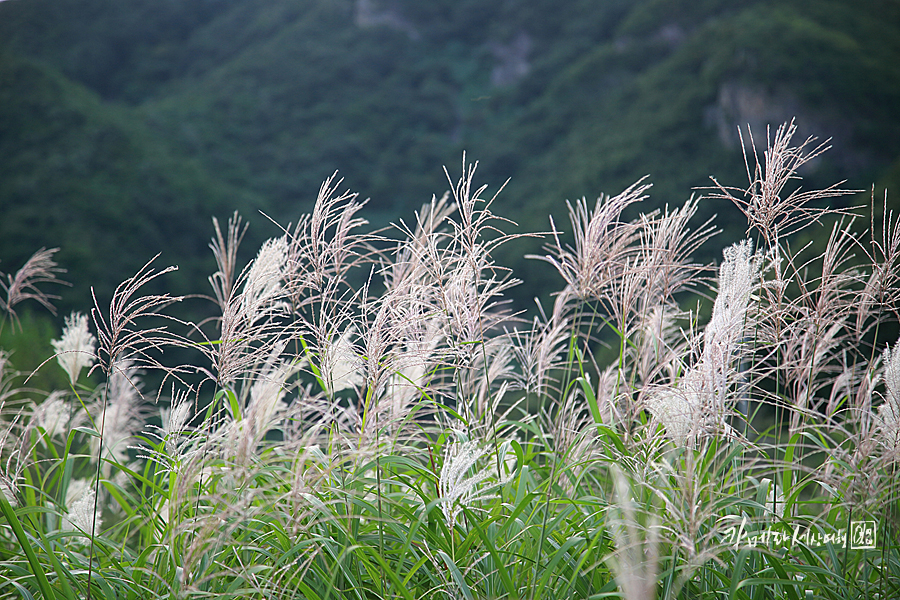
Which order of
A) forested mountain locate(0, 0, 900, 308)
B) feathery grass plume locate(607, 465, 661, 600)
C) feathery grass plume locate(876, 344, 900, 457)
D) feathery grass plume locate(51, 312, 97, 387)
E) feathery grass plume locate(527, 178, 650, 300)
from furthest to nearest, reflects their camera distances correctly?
forested mountain locate(0, 0, 900, 308) → feathery grass plume locate(51, 312, 97, 387) → feathery grass plume locate(527, 178, 650, 300) → feathery grass plume locate(876, 344, 900, 457) → feathery grass plume locate(607, 465, 661, 600)

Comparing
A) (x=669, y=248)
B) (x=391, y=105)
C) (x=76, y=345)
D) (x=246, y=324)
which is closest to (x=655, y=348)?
(x=669, y=248)

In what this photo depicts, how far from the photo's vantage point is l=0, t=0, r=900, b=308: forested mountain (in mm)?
28797

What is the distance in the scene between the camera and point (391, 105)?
42.6m

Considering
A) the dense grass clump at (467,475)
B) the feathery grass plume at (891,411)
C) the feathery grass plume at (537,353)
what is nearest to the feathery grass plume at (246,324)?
the dense grass clump at (467,475)

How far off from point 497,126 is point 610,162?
11775 mm

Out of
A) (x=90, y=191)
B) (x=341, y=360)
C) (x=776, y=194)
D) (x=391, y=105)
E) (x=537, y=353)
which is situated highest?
(x=391, y=105)

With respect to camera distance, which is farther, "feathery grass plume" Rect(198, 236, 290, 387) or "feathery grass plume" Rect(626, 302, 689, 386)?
"feathery grass plume" Rect(626, 302, 689, 386)

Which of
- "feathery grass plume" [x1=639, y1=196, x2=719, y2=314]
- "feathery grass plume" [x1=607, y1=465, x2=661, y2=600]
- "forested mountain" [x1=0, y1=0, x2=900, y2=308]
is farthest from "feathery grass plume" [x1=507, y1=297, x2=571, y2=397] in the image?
"forested mountain" [x1=0, y1=0, x2=900, y2=308]

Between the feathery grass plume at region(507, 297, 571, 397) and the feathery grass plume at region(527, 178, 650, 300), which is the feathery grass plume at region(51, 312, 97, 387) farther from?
the feathery grass plume at region(527, 178, 650, 300)

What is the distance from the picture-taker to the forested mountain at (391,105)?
94.5 feet

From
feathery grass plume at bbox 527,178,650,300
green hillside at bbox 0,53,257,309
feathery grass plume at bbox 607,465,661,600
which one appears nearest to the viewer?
feathery grass plume at bbox 607,465,661,600

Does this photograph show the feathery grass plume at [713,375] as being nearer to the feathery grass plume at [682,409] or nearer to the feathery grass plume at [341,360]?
the feathery grass plume at [682,409]

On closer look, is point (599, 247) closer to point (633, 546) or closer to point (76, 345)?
point (633, 546)

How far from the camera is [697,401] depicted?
59.5 inches
